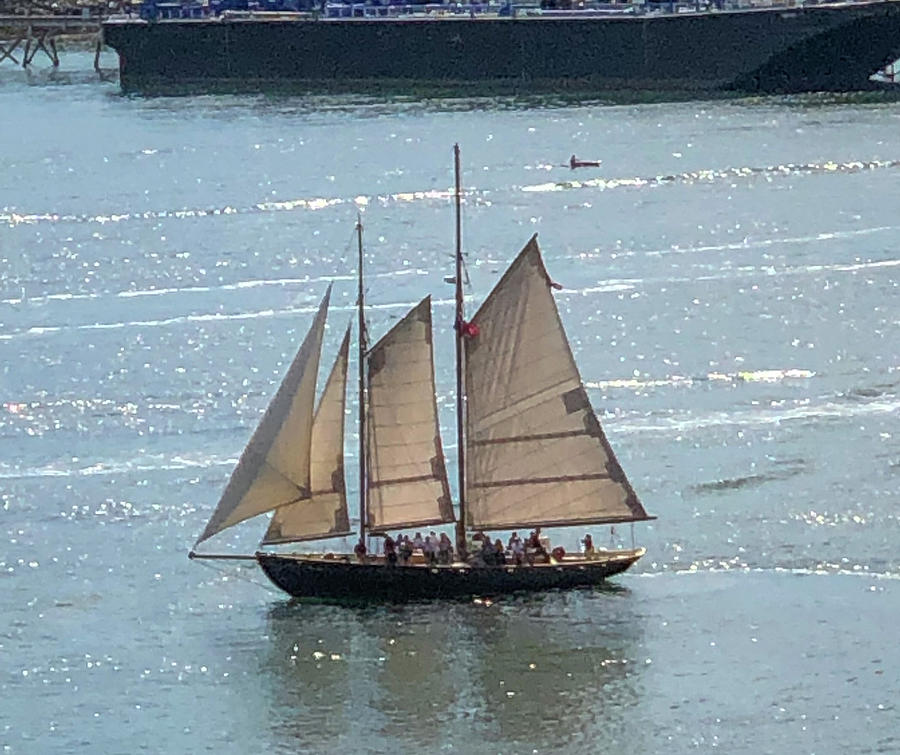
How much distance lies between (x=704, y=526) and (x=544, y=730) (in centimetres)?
960

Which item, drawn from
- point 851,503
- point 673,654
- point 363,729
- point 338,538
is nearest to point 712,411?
point 851,503

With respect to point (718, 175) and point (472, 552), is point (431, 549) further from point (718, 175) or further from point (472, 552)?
point (718, 175)

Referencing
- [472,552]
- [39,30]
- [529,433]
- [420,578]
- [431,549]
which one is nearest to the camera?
[420,578]

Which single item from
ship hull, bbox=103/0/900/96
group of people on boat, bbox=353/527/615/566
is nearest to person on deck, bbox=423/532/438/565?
group of people on boat, bbox=353/527/615/566

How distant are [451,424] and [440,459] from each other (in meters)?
12.0

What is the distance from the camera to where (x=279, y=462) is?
42594mm

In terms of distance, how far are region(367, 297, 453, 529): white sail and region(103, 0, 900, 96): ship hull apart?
77152mm

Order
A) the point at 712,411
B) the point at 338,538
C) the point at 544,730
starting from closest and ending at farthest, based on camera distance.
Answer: the point at 544,730 → the point at 338,538 → the point at 712,411

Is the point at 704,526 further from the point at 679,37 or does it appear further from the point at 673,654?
the point at 679,37

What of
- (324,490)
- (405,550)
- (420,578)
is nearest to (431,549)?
(405,550)

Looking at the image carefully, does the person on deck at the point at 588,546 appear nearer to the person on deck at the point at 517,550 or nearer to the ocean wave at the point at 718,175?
the person on deck at the point at 517,550

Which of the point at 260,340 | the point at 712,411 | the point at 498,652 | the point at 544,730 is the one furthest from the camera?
the point at 260,340

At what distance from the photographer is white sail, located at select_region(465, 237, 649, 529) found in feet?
141

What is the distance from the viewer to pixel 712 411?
183 ft
